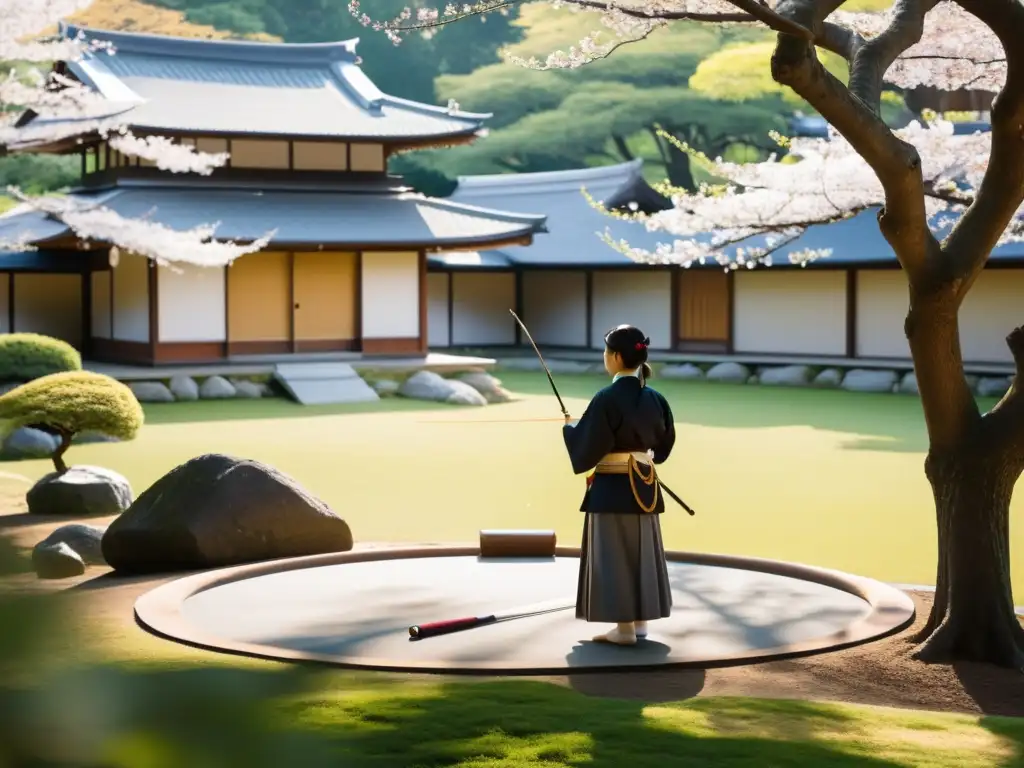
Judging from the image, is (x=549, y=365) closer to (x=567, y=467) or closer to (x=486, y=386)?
(x=486, y=386)

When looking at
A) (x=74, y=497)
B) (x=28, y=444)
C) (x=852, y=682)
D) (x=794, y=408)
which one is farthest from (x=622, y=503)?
(x=794, y=408)

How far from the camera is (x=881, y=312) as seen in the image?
26.0 metres

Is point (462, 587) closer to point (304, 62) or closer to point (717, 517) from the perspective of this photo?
point (717, 517)

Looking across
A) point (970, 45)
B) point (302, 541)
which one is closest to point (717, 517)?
point (302, 541)

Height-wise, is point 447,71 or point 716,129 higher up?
point 447,71

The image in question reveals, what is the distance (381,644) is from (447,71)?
4287 centimetres

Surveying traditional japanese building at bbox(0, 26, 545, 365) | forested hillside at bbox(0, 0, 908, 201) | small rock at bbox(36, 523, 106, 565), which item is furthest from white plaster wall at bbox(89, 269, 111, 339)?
small rock at bbox(36, 523, 106, 565)

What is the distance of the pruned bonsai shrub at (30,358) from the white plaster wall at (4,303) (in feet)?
20.4

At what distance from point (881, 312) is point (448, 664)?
21329 mm

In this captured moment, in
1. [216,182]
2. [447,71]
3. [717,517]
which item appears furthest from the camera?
[447,71]

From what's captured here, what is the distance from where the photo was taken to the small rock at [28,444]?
50.5ft

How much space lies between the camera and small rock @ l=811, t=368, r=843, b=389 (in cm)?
2531

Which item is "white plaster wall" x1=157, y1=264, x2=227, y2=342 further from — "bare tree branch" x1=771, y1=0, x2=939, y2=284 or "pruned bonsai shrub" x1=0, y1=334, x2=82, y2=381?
"bare tree branch" x1=771, y1=0, x2=939, y2=284

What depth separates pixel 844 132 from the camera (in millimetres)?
6305
